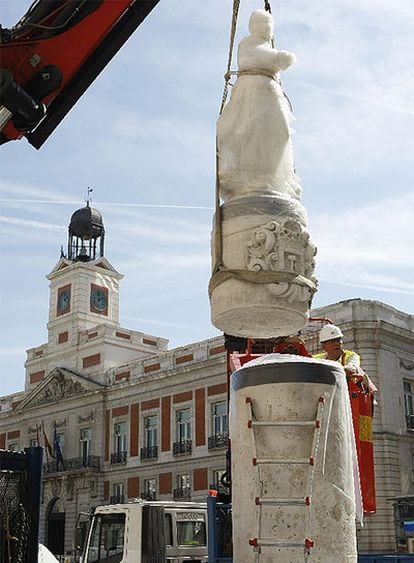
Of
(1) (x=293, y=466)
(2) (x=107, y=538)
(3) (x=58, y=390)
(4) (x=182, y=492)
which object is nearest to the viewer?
(1) (x=293, y=466)

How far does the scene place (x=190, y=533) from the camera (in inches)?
427

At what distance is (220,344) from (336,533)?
35.6m

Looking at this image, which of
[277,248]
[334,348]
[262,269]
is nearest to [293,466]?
[262,269]

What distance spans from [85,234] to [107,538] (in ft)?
147

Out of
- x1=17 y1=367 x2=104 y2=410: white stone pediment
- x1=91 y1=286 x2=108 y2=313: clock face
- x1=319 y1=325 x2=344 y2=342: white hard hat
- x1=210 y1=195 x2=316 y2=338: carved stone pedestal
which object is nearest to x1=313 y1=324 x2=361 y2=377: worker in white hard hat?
x1=319 y1=325 x2=344 y2=342: white hard hat

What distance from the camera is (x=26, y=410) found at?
50.8 meters

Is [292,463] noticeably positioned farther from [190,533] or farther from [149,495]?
[149,495]

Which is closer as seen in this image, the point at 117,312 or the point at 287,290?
the point at 287,290

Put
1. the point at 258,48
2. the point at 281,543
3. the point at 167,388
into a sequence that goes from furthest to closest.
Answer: the point at 167,388, the point at 258,48, the point at 281,543

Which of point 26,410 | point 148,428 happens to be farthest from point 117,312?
point 148,428

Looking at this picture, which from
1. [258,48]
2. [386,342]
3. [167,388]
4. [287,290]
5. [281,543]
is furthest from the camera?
[167,388]

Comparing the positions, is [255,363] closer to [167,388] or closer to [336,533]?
[336,533]

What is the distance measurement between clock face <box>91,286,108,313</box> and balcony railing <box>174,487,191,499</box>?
49.5ft

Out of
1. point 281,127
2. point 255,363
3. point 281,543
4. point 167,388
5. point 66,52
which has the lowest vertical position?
point 281,543
